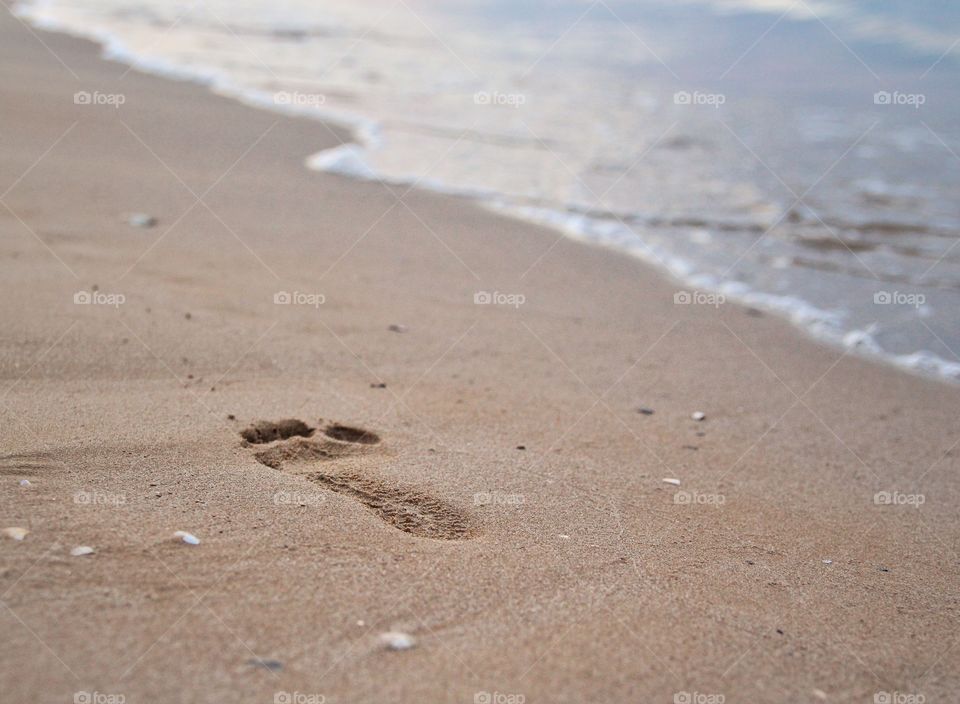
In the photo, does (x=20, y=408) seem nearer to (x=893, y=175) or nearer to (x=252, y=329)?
(x=252, y=329)

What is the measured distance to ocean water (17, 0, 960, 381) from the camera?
22.0 feet

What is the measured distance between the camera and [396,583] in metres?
2.69

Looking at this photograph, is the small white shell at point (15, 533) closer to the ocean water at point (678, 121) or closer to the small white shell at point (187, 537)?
the small white shell at point (187, 537)

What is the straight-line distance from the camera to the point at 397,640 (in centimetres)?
245

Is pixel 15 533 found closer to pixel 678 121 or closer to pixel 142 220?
pixel 142 220

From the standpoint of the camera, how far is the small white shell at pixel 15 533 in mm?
2594

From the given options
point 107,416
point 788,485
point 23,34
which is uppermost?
point 23,34

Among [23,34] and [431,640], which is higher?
[23,34]

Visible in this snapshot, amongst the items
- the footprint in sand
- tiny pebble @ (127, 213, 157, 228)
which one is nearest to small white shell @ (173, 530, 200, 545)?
the footprint in sand

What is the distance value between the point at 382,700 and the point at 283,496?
1.02 m

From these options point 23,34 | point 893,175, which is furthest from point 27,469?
point 23,34

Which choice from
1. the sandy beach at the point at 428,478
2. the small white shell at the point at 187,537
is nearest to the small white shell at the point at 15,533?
the sandy beach at the point at 428,478

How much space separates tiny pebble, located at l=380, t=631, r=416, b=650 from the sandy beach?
1.0 inches

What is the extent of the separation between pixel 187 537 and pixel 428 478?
94cm
